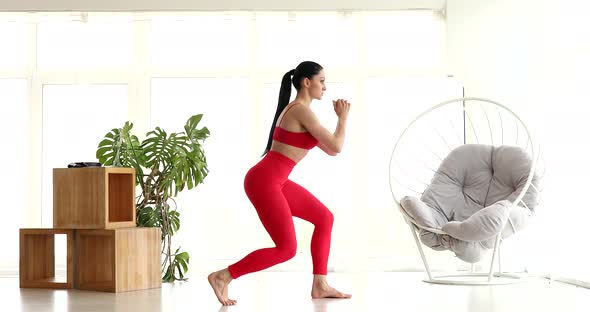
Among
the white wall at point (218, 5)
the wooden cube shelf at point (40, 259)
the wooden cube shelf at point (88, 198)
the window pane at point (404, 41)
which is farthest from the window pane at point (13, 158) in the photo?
the window pane at point (404, 41)

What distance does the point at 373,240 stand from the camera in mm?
6715

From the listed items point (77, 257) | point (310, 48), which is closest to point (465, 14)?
point (310, 48)

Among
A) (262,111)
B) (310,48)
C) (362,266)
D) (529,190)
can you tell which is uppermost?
(310,48)

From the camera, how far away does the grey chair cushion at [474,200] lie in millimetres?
5027

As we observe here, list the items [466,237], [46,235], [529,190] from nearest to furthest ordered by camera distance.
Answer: [466,237] → [529,190] → [46,235]

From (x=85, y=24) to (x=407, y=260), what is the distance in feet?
10.6

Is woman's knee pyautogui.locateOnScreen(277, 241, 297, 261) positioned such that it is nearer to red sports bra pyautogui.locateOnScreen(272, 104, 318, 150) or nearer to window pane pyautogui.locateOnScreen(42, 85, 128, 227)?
red sports bra pyautogui.locateOnScreen(272, 104, 318, 150)

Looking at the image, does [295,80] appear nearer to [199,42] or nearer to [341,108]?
[341,108]

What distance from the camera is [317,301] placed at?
14.0 feet

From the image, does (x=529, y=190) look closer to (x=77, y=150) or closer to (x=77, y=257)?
(x=77, y=257)

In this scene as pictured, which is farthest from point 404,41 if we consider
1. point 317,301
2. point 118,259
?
point 317,301

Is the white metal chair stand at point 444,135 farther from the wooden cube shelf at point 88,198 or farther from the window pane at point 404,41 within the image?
the wooden cube shelf at point 88,198

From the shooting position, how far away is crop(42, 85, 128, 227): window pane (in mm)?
6883

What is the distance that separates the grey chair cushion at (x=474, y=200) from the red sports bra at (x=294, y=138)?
1199 millimetres
